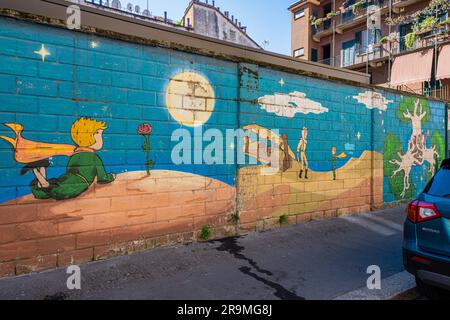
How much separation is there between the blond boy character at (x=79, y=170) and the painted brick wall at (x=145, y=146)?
0.02 m

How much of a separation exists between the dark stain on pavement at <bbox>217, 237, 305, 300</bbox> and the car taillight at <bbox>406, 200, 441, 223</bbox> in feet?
4.80

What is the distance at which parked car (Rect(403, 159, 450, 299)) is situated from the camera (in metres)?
2.92

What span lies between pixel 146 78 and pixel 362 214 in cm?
580

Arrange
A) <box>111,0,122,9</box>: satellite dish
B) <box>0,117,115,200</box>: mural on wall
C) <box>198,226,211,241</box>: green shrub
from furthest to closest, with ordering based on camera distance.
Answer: <box>111,0,122,9</box>: satellite dish < <box>198,226,211,241</box>: green shrub < <box>0,117,115,200</box>: mural on wall

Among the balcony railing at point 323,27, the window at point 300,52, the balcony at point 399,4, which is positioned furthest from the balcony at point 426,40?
the window at point 300,52

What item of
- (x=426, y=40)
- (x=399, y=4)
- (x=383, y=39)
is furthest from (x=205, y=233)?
(x=399, y=4)

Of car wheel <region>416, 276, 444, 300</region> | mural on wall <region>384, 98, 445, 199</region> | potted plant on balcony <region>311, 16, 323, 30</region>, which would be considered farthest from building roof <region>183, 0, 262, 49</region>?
car wheel <region>416, 276, 444, 300</region>

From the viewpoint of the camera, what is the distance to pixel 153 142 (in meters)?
4.59

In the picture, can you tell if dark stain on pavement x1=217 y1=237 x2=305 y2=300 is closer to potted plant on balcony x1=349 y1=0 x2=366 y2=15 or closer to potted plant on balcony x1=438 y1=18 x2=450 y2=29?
potted plant on balcony x1=438 y1=18 x2=450 y2=29

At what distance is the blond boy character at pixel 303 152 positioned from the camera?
6.27 m

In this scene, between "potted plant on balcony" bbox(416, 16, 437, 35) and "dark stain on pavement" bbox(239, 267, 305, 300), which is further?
"potted plant on balcony" bbox(416, 16, 437, 35)

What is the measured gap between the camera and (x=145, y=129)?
14.8 feet

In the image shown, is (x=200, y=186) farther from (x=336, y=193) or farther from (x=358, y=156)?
(x=358, y=156)
